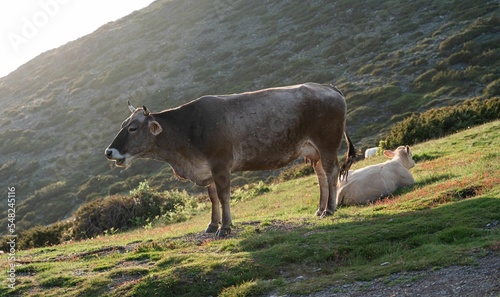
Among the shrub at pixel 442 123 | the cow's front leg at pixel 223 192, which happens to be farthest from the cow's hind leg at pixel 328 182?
the shrub at pixel 442 123

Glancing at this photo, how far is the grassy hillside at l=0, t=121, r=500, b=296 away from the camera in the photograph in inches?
412

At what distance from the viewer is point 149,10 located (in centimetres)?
13000

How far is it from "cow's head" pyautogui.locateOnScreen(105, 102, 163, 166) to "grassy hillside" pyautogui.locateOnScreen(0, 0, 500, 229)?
28858 mm

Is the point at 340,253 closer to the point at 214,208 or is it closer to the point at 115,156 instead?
the point at 214,208

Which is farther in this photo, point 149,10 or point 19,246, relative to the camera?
point 149,10

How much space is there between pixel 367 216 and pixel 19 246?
61.3ft

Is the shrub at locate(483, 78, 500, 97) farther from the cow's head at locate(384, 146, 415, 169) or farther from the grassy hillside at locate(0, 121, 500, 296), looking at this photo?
the grassy hillside at locate(0, 121, 500, 296)

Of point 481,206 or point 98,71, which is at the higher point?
point 98,71

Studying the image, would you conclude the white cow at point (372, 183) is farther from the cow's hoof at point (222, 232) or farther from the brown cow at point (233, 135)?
the cow's hoof at point (222, 232)

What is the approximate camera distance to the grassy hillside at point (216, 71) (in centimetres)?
5275

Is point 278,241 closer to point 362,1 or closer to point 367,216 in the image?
point 367,216

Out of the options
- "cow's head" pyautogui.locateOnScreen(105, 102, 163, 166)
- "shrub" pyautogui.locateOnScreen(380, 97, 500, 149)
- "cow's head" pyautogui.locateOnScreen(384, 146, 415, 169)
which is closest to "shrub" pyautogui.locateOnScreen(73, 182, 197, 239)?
"cow's head" pyautogui.locateOnScreen(384, 146, 415, 169)

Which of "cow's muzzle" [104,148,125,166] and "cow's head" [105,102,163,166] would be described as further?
"cow's head" [105,102,163,166]

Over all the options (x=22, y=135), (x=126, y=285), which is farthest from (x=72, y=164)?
(x=126, y=285)
